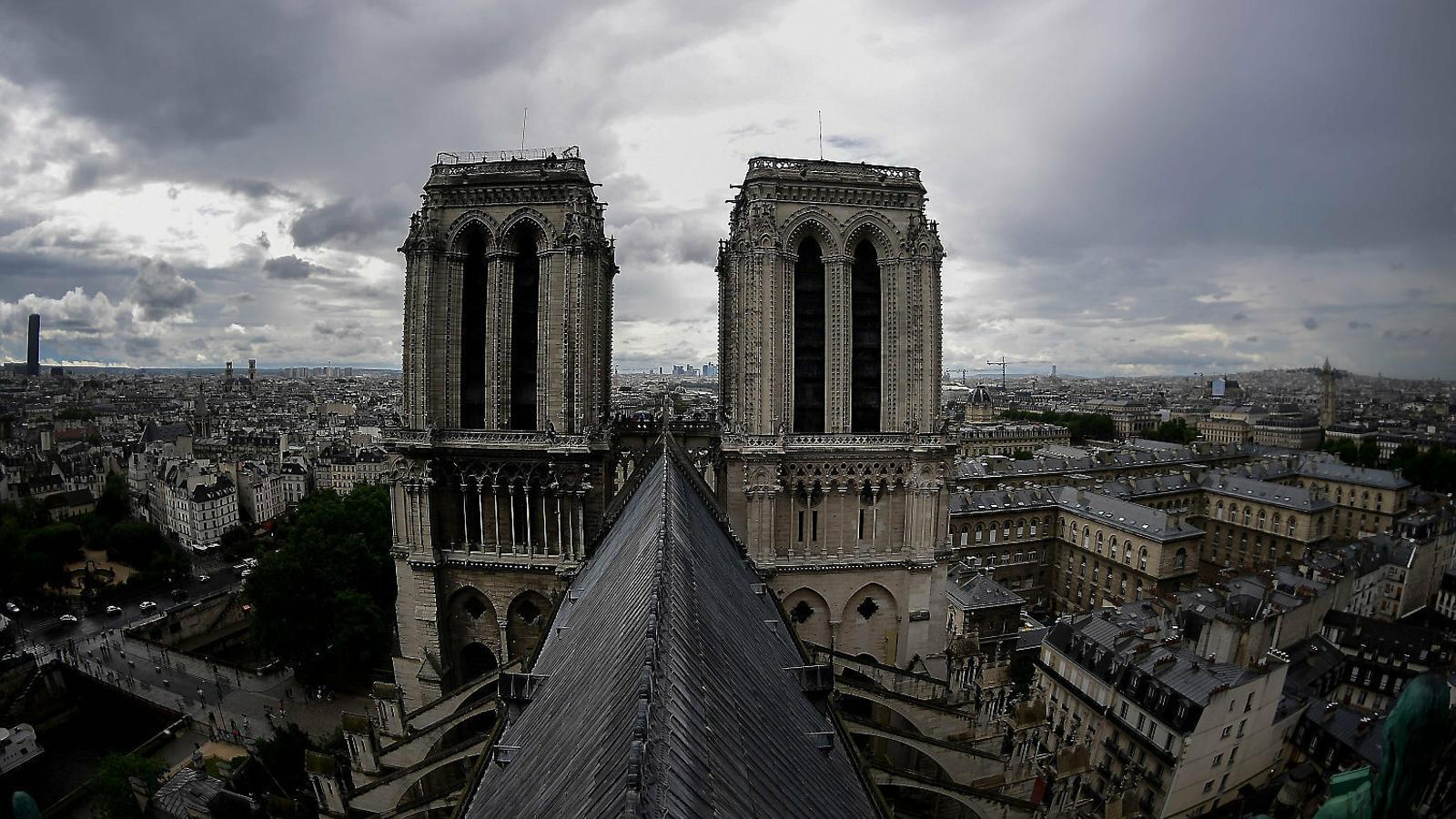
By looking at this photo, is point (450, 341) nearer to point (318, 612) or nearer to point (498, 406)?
point (498, 406)

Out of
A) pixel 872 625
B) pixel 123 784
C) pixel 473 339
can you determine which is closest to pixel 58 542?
pixel 123 784

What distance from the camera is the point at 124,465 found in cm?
10156

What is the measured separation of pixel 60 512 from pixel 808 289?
9949 centimetres

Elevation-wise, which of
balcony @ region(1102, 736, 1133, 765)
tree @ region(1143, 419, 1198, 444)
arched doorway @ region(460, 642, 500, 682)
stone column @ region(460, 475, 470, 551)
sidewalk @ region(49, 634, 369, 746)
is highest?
stone column @ region(460, 475, 470, 551)

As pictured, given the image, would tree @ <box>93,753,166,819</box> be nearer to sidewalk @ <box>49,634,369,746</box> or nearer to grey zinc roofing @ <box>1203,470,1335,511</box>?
sidewalk @ <box>49,634,369,746</box>

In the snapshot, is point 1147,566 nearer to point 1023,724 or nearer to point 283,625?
point 1023,724

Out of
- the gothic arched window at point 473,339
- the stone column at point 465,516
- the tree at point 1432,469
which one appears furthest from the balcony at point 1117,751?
the tree at point 1432,469

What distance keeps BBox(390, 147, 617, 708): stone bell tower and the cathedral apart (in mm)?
75

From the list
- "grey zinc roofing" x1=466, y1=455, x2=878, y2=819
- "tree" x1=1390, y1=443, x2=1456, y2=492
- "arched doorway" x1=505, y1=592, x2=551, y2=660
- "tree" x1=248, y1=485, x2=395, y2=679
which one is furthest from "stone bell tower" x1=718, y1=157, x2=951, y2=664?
"tree" x1=1390, y1=443, x2=1456, y2=492

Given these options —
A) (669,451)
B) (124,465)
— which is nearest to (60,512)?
(124,465)

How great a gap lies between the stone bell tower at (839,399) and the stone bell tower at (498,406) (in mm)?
5603

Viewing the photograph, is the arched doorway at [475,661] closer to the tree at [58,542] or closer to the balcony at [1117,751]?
the balcony at [1117,751]

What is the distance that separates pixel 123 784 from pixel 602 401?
89.1ft

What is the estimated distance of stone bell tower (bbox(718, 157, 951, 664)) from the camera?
86.0 feet
